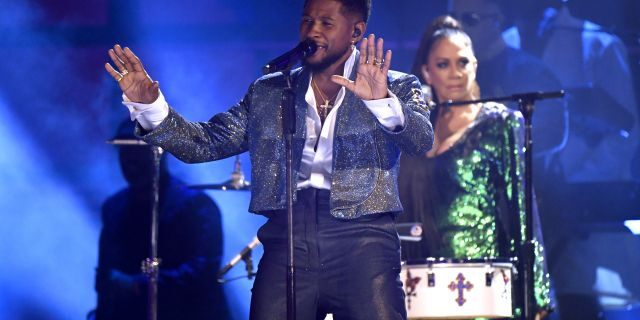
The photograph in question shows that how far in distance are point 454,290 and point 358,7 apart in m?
1.75

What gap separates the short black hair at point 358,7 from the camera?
3107 millimetres

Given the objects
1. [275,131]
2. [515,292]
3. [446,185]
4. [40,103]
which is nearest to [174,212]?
[40,103]

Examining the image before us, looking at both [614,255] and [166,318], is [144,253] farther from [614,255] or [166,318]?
[614,255]

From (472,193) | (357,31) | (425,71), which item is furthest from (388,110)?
(425,71)

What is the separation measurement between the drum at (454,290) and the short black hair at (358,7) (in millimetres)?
1564

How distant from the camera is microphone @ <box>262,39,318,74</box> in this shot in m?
2.68

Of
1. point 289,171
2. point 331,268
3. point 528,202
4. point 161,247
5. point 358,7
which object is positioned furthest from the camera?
point 161,247

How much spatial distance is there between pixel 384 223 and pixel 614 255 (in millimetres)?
3149

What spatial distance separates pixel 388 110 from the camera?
2709mm

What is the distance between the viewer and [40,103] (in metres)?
5.17

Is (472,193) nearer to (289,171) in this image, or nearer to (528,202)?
(528,202)

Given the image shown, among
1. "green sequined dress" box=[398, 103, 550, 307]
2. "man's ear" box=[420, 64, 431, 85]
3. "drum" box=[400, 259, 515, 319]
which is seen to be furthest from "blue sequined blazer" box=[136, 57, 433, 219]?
"man's ear" box=[420, 64, 431, 85]

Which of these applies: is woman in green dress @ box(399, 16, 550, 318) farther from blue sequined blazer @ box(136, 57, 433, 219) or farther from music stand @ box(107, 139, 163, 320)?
blue sequined blazer @ box(136, 57, 433, 219)

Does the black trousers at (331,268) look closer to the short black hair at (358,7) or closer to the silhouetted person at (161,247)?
the short black hair at (358,7)
